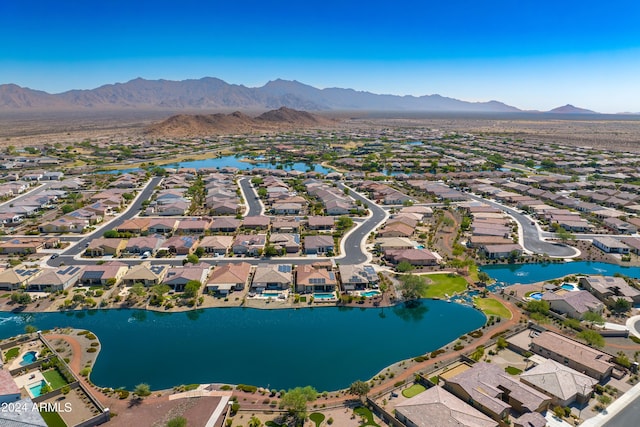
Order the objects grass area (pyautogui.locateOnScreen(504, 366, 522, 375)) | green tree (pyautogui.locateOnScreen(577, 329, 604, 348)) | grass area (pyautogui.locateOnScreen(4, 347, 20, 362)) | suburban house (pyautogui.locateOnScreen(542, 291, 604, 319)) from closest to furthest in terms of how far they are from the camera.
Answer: grass area (pyautogui.locateOnScreen(504, 366, 522, 375))
grass area (pyautogui.locateOnScreen(4, 347, 20, 362))
green tree (pyautogui.locateOnScreen(577, 329, 604, 348))
suburban house (pyautogui.locateOnScreen(542, 291, 604, 319))

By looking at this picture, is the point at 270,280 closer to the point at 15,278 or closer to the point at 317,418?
the point at 317,418

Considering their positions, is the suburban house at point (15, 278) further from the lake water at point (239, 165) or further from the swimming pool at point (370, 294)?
the lake water at point (239, 165)

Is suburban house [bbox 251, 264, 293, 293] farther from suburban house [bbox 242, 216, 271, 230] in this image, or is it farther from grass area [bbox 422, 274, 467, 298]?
suburban house [bbox 242, 216, 271, 230]

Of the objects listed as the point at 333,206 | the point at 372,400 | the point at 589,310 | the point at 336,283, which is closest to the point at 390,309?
the point at 336,283

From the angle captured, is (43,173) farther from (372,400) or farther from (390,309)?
(372,400)

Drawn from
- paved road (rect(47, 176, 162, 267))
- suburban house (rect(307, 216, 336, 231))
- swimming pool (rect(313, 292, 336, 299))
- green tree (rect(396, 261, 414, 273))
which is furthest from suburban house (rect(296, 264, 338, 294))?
paved road (rect(47, 176, 162, 267))

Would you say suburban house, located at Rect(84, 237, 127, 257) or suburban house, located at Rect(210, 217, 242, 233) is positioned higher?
suburban house, located at Rect(210, 217, 242, 233)
